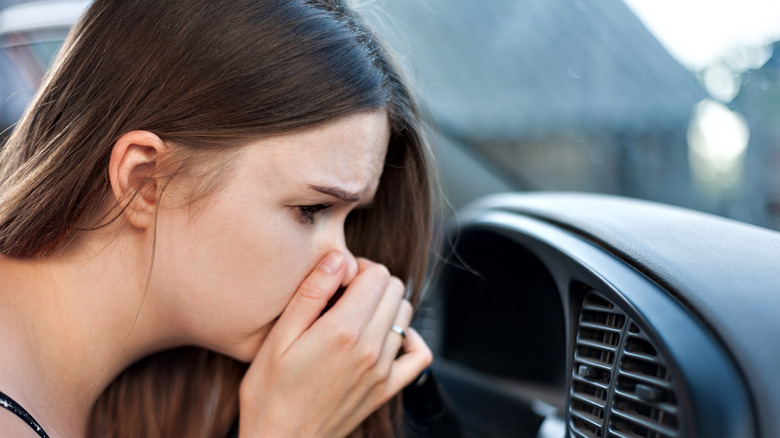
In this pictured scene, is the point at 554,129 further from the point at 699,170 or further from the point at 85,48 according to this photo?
the point at 85,48

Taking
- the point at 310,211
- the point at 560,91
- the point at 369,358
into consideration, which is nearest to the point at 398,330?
the point at 369,358

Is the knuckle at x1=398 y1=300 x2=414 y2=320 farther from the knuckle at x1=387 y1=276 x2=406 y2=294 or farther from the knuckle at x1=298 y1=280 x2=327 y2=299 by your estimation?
the knuckle at x1=298 y1=280 x2=327 y2=299

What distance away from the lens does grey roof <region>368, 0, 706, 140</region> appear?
234cm

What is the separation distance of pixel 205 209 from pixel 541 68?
1836 mm

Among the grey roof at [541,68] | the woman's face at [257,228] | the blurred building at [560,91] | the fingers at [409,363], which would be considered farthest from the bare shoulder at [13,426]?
the blurred building at [560,91]

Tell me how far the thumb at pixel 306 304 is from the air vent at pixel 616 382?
46 centimetres

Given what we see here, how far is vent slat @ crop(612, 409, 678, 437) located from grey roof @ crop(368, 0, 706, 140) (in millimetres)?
1349

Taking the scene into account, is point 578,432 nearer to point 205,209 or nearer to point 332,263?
point 332,263

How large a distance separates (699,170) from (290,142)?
1.69m

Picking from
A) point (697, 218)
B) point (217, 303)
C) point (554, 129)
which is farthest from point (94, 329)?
point (554, 129)

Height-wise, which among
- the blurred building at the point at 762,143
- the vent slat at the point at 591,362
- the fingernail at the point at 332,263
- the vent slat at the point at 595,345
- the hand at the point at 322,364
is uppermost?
the blurred building at the point at 762,143

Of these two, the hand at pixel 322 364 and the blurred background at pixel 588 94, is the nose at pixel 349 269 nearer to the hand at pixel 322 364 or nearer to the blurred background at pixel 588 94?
the hand at pixel 322 364

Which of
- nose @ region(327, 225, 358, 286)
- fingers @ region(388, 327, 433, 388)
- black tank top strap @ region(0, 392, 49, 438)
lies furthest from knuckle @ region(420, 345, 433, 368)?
black tank top strap @ region(0, 392, 49, 438)

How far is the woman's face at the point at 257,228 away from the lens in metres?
1.17
